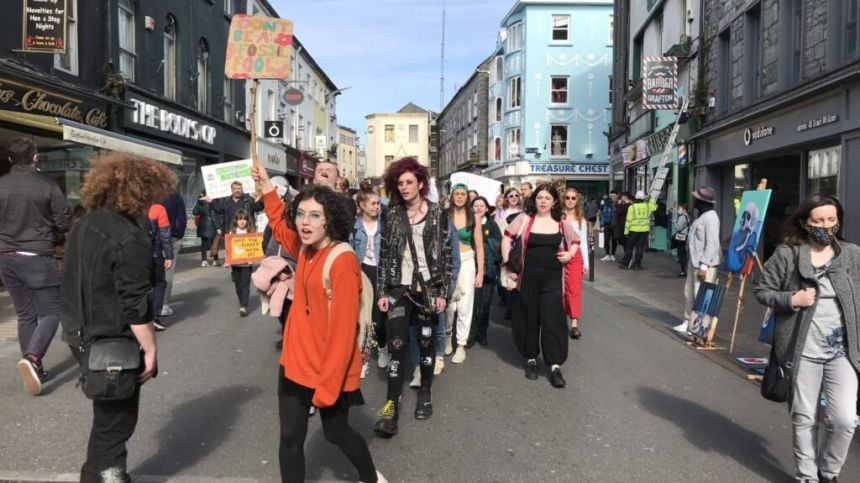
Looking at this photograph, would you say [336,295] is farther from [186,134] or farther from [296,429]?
[186,134]

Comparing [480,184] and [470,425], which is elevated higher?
[480,184]

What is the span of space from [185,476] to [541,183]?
405 cm

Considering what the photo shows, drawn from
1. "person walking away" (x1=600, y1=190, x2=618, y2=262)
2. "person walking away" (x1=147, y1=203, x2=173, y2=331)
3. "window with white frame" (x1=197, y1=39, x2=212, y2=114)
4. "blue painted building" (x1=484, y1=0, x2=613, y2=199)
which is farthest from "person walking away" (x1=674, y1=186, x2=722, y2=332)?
"blue painted building" (x1=484, y1=0, x2=613, y2=199)

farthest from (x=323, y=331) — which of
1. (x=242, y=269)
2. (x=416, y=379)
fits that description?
(x=242, y=269)

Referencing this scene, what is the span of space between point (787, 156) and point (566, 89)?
3000 centimetres

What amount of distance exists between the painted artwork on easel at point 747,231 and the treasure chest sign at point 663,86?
38.2 feet

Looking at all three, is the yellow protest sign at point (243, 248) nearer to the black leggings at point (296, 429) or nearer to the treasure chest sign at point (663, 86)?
the black leggings at point (296, 429)

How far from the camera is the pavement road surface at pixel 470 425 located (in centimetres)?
402

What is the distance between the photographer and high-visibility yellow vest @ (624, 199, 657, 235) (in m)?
15.9

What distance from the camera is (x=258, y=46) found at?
4.98 metres

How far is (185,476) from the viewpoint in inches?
151

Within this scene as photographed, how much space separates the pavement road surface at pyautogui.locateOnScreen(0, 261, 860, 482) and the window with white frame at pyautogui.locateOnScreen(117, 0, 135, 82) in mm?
10513

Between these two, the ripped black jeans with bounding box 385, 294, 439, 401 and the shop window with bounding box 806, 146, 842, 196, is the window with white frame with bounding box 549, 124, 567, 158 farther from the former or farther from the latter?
the ripped black jeans with bounding box 385, 294, 439, 401

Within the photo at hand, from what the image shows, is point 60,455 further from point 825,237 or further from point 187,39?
point 187,39
